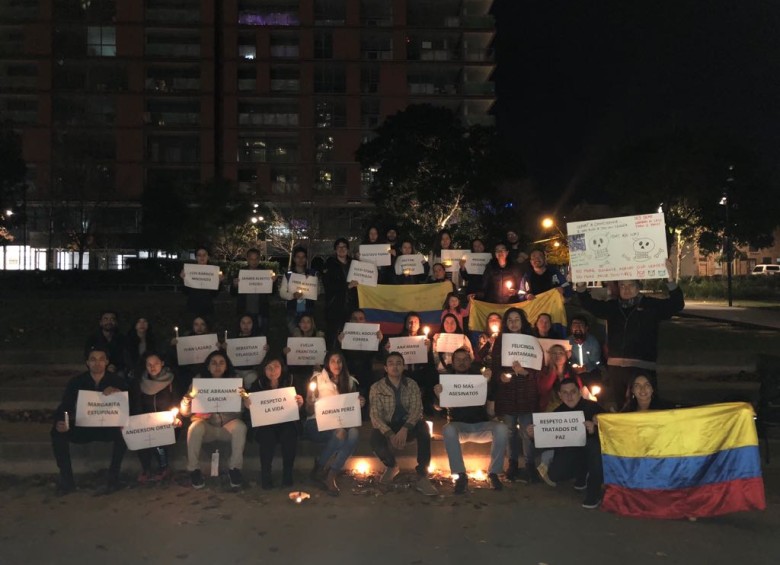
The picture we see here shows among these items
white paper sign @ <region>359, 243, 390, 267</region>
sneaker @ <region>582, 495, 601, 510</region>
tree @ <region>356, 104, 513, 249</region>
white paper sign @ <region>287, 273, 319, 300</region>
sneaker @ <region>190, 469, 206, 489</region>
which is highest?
tree @ <region>356, 104, 513, 249</region>

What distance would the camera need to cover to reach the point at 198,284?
32.5 ft

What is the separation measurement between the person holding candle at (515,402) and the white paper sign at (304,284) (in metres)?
3.06

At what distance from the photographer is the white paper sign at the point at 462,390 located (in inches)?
290

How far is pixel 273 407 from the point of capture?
7.24 meters

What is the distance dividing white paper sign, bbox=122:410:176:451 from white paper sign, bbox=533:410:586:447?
12.6 ft

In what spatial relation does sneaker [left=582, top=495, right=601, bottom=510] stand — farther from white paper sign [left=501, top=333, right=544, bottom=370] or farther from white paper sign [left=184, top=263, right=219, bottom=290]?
white paper sign [left=184, top=263, right=219, bottom=290]

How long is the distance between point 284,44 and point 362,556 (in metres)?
58.3

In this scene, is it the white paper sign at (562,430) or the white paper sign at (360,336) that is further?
the white paper sign at (360,336)

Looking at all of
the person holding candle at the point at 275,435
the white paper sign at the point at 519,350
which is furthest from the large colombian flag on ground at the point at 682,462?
the person holding candle at the point at 275,435

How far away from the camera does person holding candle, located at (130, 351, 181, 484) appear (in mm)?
7207

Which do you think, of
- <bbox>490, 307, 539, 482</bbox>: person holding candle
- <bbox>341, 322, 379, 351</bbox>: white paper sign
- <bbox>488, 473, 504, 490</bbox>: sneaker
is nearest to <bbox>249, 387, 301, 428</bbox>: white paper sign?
<bbox>341, 322, 379, 351</bbox>: white paper sign

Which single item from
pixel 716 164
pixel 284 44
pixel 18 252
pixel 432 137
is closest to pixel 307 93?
pixel 284 44

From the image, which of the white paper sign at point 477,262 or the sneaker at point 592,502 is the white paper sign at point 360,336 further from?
the sneaker at point 592,502

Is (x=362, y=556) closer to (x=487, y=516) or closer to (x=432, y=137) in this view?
(x=487, y=516)
